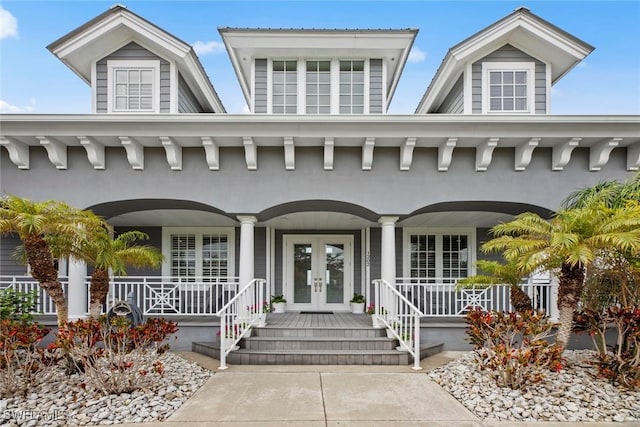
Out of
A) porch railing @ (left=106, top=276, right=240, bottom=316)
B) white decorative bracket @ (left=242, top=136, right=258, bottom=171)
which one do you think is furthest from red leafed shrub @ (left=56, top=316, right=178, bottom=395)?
white decorative bracket @ (left=242, top=136, right=258, bottom=171)

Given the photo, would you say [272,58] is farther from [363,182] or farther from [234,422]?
[234,422]

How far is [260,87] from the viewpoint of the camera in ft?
26.5

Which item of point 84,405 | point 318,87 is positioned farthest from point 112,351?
point 318,87

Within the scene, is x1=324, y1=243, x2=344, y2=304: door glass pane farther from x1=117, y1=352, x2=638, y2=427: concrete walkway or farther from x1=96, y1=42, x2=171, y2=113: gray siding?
x1=96, y1=42, x2=171, y2=113: gray siding

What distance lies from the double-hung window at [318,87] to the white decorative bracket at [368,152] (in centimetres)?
206

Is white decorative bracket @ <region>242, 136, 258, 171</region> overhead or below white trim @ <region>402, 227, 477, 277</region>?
overhead

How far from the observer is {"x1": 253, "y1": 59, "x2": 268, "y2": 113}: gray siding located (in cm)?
800

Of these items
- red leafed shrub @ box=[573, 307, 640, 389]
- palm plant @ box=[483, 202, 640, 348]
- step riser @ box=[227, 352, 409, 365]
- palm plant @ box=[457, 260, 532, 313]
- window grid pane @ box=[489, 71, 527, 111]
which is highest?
window grid pane @ box=[489, 71, 527, 111]

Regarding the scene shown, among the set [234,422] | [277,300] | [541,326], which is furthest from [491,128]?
[277,300]

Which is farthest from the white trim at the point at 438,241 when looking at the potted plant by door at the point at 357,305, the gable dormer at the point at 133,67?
the gable dormer at the point at 133,67

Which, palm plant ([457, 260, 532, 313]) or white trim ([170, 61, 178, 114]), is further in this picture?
white trim ([170, 61, 178, 114])

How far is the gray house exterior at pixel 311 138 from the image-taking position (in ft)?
20.3

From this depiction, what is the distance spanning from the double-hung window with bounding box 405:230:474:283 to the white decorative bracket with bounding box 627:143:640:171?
3.92 metres

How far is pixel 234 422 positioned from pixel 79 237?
3.31 m
